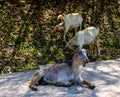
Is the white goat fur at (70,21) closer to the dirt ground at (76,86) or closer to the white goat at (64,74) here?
the dirt ground at (76,86)

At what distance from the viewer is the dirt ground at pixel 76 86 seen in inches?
235

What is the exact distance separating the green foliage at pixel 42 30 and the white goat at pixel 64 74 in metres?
1.43

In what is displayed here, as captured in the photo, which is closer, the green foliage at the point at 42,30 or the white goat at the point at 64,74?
the white goat at the point at 64,74

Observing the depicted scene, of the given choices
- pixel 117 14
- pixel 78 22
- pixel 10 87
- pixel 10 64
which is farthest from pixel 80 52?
pixel 117 14

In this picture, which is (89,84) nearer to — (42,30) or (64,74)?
(64,74)

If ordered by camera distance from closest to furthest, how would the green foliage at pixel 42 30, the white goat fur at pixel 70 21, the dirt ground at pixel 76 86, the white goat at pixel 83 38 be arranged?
the dirt ground at pixel 76 86
the white goat at pixel 83 38
the green foliage at pixel 42 30
the white goat fur at pixel 70 21

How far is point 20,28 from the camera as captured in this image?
939 cm

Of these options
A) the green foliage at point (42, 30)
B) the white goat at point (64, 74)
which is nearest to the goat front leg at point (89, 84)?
the white goat at point (64, 74)

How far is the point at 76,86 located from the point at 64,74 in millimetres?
295

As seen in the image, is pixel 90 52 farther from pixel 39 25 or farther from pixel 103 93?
pixel 103 93

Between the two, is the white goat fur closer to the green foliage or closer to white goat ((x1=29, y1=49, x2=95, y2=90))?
the green foliage

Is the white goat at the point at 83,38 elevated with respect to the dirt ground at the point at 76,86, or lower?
elevated

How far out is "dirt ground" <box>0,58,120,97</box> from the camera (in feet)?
19.6

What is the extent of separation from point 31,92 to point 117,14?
5388 mm
